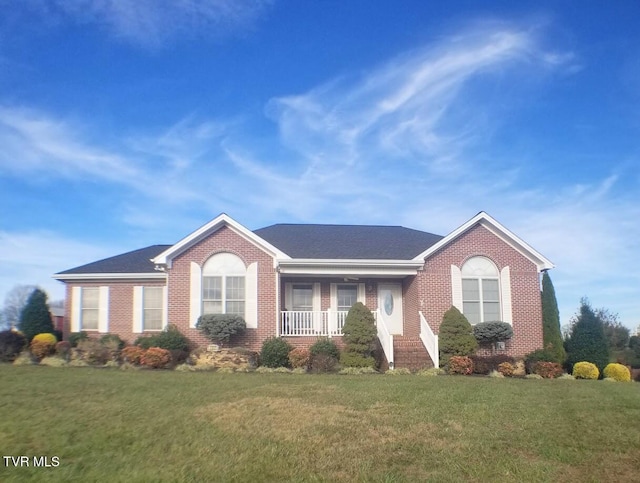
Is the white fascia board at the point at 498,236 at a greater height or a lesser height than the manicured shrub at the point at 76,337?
greater

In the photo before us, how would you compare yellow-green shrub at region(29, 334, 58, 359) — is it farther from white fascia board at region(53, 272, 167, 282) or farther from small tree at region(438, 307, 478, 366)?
small tree at region(438, 307, 478, 366)

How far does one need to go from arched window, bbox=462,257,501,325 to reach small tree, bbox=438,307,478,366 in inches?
56.2

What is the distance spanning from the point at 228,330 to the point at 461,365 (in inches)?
293

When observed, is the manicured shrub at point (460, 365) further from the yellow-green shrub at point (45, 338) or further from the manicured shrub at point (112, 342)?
the yellow-green shrub at point (45, 338)

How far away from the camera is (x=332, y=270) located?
67.4 feet

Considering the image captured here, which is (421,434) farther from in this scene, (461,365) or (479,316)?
(479,316)

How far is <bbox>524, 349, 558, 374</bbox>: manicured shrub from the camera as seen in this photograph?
1873cm

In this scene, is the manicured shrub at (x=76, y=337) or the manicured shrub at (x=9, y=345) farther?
the manicured shrub at (x=76, y=337)

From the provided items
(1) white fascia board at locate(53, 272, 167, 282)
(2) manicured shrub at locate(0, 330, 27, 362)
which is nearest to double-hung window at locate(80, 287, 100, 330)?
(1) white fascia board at locate(53, 272, 167, 282)

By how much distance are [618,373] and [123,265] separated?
18.2 metres

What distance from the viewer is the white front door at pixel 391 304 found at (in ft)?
71.6

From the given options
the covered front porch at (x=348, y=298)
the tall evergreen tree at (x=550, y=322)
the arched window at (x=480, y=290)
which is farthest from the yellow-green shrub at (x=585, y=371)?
the covered front porch at (x=348, y=298)

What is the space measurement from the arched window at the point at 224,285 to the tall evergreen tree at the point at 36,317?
23.5 ft

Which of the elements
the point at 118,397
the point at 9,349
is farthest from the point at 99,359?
the point at 118,397
